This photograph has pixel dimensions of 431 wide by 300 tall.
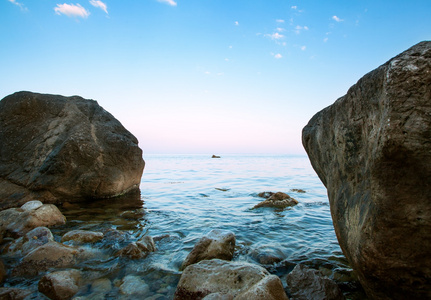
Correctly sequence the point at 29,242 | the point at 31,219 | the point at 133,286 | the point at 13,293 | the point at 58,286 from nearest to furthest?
the point at 13,293
the point at 58,286
the point at 133,286
the point at 29,242
the point at 31,219

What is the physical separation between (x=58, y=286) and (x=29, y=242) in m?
2.01

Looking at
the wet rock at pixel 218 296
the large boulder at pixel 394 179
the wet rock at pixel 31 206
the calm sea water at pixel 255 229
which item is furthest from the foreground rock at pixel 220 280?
the wet rock at pixel 31 206

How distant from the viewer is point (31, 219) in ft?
17.8

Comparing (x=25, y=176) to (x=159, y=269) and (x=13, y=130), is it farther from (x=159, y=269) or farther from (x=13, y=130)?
(x=159, y=269)

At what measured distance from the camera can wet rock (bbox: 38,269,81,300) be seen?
2943 millimetres

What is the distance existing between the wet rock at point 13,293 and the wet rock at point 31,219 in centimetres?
263

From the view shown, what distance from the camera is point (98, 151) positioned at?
8805 millimetres

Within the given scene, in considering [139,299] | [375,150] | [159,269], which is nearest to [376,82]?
[375,150]

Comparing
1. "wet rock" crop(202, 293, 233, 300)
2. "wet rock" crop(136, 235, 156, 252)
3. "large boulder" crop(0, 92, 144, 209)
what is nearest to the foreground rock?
"wet rock" crop(202, 293, 233, 300)

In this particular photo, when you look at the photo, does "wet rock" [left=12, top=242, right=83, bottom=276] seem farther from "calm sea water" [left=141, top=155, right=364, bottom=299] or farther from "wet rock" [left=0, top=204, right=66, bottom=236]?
"wet rock" [left=0, top=204, right=66, bottom=236]

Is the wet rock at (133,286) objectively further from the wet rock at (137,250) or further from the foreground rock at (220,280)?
the wet rock at (137,250)

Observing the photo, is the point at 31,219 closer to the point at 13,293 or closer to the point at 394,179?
the point at 13,293

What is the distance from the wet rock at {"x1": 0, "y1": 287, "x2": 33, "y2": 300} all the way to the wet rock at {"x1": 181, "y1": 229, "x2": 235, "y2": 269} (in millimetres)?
1980

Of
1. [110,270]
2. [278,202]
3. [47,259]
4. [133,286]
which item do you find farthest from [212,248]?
[278,202]
